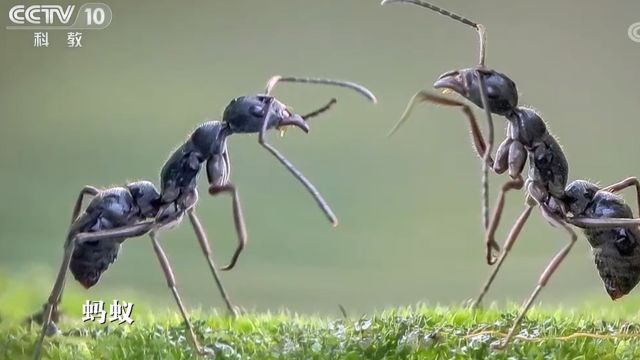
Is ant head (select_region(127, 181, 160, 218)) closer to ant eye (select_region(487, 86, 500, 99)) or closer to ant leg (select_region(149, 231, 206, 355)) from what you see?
ant leg (select_region(149, 231, 206, 355))

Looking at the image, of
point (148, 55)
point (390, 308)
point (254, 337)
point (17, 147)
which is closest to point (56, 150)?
point (17, 147)

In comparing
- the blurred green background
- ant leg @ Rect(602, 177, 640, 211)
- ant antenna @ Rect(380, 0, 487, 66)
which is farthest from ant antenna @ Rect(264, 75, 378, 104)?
ant leg @ Rect(602, 177, 640, 211)

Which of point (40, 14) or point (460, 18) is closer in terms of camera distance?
point (460, 18)

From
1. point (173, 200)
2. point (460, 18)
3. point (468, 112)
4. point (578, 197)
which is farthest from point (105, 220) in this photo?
point (578, 197)

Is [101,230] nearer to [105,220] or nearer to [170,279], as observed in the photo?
[105,220]

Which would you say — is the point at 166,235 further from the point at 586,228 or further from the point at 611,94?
the point at 611,94

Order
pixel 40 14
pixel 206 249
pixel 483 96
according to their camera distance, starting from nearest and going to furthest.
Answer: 1. pixel 483 96
2. pixel 206 249
3. pixel 40 14

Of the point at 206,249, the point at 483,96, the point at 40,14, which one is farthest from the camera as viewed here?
the point at 40,14
